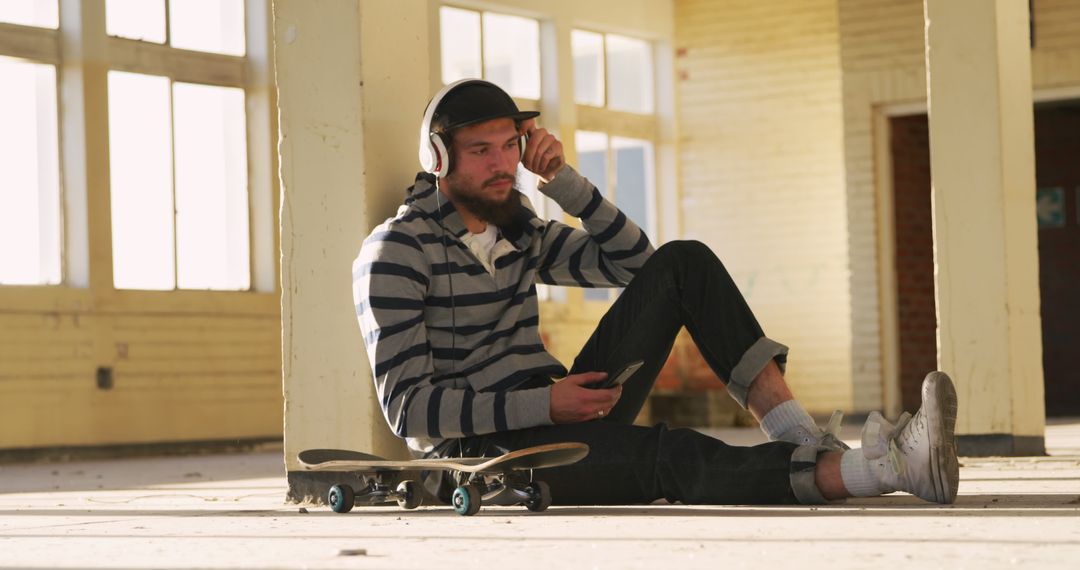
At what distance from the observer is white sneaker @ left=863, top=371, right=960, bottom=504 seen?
3.37 meters

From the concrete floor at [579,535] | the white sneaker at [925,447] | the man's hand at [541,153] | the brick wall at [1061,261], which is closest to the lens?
the concrete floor at [579,535]

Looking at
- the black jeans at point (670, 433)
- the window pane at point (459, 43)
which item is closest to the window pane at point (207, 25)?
the window pane at point (459, 43)

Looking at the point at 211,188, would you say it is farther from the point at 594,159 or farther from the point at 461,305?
the point at 461,305

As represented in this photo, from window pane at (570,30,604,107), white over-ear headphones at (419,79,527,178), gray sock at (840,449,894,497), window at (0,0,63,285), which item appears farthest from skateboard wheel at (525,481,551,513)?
window pane at (570,30,604,107)

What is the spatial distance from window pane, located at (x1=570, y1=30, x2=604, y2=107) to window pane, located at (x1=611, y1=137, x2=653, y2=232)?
0.47 meters

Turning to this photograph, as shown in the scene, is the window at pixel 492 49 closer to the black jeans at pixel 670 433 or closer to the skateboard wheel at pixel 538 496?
the black jeans at pixel 670 433

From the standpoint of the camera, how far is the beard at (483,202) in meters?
4.03

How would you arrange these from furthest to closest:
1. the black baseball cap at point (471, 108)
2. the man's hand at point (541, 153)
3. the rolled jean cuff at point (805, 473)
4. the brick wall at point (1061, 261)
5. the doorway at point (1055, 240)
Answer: the brick wall at point (1061, 261), the doorway at point (1055, 240), the man's hand at point (541, 153), the black baseball cap at point (471, 108), the rolled jean cuff at point (805, 473)

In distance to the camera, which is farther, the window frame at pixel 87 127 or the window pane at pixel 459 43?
the window pane at pixel 459 43

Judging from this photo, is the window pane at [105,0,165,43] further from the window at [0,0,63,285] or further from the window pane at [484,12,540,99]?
the window pane at [484,12,540,99]

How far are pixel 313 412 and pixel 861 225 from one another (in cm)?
829

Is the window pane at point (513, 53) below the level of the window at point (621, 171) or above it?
above

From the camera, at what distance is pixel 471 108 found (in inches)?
157

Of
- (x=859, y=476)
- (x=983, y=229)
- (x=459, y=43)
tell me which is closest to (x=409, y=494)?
(x=859, y=476)
